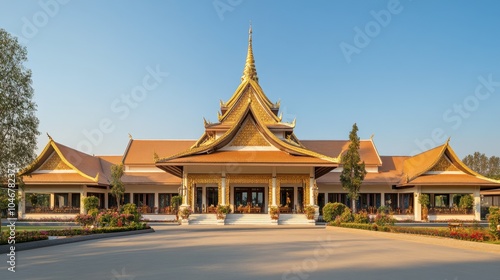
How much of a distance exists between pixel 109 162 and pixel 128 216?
19297 millimetres

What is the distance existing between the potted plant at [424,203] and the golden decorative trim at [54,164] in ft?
75.8

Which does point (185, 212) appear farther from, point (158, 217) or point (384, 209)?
point (384, 209)

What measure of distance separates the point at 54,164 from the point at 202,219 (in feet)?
38.8

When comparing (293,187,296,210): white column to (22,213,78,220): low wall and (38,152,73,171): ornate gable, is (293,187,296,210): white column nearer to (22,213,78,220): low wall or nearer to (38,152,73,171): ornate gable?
(22,213,78,220): low wall

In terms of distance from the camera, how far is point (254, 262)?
31.7 feet

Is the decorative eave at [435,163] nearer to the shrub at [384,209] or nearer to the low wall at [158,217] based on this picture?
the shrub at [384,209]

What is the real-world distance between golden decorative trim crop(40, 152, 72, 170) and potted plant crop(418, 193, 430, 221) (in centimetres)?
2310

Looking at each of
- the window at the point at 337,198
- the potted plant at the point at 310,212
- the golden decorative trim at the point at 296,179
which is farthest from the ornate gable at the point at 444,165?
the potted plant at the point at 310,212

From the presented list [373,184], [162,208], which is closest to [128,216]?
[162,208]

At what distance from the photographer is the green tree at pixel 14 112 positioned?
41.0 feet

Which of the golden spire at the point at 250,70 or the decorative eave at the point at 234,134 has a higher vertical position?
the golden spire at the point at 250,70

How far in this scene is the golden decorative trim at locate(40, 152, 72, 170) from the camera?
104ft

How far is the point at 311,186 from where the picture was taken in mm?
28219

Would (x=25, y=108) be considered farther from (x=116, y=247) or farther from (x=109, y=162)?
(x=109, y=162)
